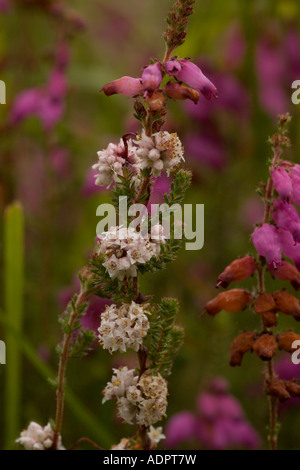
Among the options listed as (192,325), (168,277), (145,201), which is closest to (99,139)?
(168,277)

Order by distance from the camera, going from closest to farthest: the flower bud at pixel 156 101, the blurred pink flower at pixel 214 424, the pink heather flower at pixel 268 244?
the flower bud at pixel 156 101, the pink heather flower at pixel 268 244, the blurred pink flower at pixel 214 424

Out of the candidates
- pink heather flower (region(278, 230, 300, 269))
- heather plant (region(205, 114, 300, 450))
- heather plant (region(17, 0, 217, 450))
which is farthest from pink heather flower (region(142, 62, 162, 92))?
pink heather flower (region(278, 230, 300, 269))

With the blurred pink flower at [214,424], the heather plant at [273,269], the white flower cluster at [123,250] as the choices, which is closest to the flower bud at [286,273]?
the heather plant at [273,269]

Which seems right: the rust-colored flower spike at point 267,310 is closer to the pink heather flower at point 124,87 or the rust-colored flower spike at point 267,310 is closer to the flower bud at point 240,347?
the flower bud at point 240,347

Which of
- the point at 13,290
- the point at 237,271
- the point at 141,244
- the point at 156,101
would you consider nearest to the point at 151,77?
the point at 156,101

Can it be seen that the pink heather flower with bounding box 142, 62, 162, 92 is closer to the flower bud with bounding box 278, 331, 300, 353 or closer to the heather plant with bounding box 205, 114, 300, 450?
the heather plant with bounding box 205, 114, 300, 450

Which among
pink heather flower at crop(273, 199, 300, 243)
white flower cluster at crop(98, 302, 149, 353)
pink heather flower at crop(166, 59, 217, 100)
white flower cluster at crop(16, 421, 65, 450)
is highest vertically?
pink heather flower at crop(166, 59, 217, 100)
